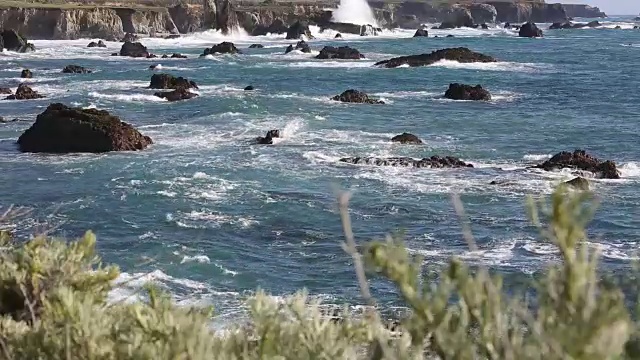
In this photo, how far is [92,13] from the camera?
244 ft

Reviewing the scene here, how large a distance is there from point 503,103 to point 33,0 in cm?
6434

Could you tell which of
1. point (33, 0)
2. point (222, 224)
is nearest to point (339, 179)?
point (222, 224)

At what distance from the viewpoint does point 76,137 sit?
2264 centimetres

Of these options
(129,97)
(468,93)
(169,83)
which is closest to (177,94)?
(129,97)

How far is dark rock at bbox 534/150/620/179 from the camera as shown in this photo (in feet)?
63.5

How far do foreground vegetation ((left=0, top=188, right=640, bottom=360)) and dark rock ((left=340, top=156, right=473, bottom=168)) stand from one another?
16.4m

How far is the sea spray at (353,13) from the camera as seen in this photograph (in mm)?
98188

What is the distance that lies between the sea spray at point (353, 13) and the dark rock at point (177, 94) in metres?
65.1

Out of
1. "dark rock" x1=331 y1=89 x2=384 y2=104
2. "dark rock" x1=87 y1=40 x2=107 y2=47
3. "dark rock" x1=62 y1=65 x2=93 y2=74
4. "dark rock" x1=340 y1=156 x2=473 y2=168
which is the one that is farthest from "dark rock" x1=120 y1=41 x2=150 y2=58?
"dark rock" x1=340 y1=156 x2=473 y2=168

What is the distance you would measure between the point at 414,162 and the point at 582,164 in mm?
4267

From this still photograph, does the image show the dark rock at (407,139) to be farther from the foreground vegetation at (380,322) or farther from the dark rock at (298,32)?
the dark rock at (298,32)

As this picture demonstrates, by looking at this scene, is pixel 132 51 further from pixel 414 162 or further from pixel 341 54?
pixel 414 162

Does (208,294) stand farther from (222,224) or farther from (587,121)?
(587,121)

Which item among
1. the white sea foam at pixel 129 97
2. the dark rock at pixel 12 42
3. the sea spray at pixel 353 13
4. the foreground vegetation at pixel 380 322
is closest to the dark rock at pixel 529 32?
the sea spray at pixel 353 13
